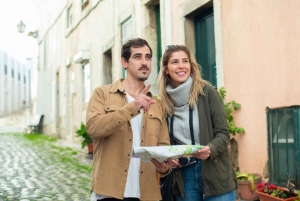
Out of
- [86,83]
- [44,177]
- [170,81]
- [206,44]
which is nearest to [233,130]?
[206,44]

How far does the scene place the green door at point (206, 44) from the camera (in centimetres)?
639

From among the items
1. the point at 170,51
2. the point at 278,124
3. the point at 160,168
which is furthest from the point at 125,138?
the point at 278,124

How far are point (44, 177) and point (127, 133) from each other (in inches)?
220

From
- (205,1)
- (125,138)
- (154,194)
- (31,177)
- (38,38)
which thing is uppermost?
(38,38)

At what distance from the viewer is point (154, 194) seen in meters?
2.19

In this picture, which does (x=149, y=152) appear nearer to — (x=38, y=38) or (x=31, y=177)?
(x=31, y=177)

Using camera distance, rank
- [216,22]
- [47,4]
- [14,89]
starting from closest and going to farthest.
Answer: [216,22], [47,4], [14,89]

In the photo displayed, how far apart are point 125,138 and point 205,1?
15.2 feet

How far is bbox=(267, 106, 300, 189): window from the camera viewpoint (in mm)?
4305

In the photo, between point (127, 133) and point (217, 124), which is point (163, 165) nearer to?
point (127, 133)

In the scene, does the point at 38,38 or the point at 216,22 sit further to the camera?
the point at 38,38

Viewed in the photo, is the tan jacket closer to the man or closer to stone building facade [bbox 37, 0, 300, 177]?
the man

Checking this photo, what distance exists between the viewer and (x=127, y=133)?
219cm

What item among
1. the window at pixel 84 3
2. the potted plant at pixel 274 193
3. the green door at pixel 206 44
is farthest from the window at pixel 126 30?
the potted plant at pixel 274 193
